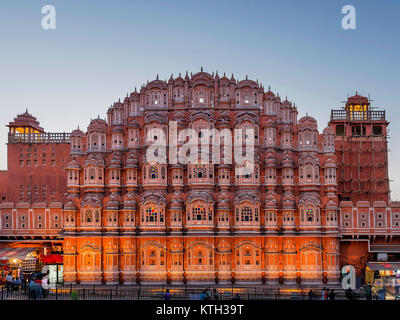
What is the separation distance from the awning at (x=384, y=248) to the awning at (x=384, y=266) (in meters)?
1.50

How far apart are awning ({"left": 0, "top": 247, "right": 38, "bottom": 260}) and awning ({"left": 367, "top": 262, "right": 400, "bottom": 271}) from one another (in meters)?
36.3

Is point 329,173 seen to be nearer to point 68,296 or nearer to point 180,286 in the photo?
point 180,286

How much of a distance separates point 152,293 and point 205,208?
33.5ft

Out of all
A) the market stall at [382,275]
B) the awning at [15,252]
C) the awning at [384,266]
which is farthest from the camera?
the awning at [15,252]

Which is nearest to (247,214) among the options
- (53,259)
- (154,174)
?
(154,174)

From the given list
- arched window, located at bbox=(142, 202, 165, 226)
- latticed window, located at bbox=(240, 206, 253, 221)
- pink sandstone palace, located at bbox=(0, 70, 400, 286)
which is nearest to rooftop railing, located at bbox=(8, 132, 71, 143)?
pink sandstone palace, located at bbox=(0, 70, 400, 286)

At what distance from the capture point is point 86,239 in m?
55.2

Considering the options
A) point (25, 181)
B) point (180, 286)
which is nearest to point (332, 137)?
point (180, 286)

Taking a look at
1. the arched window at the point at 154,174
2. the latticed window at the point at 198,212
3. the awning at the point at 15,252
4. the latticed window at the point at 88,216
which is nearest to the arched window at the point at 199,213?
the latticed window at the point at 198,212

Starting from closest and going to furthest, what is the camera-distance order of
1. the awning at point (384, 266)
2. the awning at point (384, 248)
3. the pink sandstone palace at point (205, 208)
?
1. the awning at point (384, 266)
2. the pink sandstone palace at point (205, 208)
3. the awning at point (384, 248)

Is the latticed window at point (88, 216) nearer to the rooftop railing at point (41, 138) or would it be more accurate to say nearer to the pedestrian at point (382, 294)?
the rooftop railing at point (41, 138)

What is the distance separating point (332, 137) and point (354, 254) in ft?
42.9

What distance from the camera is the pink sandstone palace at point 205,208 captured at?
2133 inches
